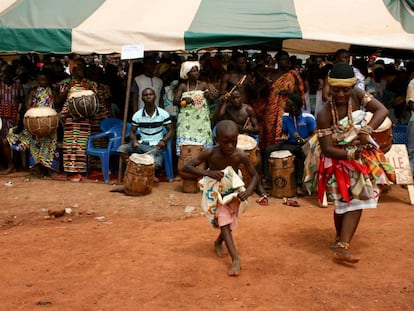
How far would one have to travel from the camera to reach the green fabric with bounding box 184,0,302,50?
7234 millimetres

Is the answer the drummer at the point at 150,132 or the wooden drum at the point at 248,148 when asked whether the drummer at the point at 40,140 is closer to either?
the drummer at the point at 150,132

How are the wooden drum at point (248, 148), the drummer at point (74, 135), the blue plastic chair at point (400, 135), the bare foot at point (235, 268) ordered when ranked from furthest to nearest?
the blue plastic chair at point (400, 135), the drummer at point (74, 135), the wooden drum at point (248, 148), the bare foot at point (235, 268)

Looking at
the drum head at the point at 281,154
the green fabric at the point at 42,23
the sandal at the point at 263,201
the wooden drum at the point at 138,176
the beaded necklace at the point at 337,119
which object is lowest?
the sandal at the point at 263,201

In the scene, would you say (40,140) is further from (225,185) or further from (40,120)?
(225,185)

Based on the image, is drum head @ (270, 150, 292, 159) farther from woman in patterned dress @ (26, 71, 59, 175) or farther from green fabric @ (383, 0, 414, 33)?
woman in patterned dress @ (26, 71, 59, 175)

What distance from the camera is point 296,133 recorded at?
7465mm

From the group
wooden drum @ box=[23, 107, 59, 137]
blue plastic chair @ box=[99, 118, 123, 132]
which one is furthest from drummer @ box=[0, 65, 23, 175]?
blue plastic chair @ box=[99, 118, 123, 132]

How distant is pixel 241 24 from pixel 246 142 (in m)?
1.61

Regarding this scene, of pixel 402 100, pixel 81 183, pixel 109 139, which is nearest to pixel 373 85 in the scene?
pixel 402 100

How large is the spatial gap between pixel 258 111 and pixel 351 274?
4.21 metres

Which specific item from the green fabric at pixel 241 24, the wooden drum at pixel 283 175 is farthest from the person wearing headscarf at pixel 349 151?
the green fabric at pixel 241 24

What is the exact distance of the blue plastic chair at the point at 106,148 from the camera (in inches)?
316

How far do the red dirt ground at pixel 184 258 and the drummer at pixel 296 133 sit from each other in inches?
24.3

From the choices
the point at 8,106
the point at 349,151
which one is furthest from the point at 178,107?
the point at 349,151
